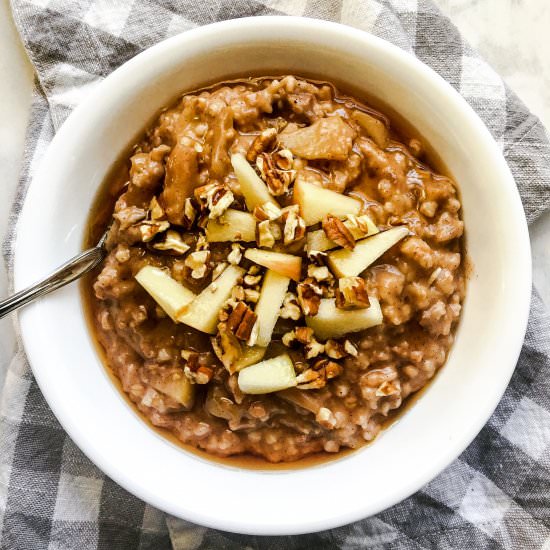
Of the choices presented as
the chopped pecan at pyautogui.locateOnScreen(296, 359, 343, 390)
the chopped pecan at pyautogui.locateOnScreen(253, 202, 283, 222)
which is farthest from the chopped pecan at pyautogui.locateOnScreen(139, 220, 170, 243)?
the chopped pecan at pyautogui.locateOnScreen(296, 359, 343, 390)

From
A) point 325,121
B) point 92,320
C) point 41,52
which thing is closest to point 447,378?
point 325,121

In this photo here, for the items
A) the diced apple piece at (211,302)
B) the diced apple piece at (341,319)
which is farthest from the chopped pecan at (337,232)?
the diced apple piece at (211,302)

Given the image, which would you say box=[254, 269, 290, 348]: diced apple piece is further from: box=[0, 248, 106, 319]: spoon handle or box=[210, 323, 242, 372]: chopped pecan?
box=[0, 248, 106, 319]: spoon handle

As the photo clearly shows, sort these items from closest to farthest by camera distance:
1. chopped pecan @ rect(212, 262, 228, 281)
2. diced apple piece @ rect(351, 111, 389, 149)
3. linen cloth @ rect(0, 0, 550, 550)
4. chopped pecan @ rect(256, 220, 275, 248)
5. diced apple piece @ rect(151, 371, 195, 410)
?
chopped pecan @ rect(256, 220, 275, 248) → chopped pecan @ rect(212, 262, 228, 281) → diced apple piece @ rect(151, 371, 195, 410) → diced apple piece @ rect(351, 111, 389, 149) → linen cloth @ rect(0, 0, 550, 550)

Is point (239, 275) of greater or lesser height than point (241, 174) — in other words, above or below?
below

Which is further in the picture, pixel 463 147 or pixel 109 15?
pixel 109 15

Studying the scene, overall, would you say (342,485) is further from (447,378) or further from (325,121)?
(325,121)
